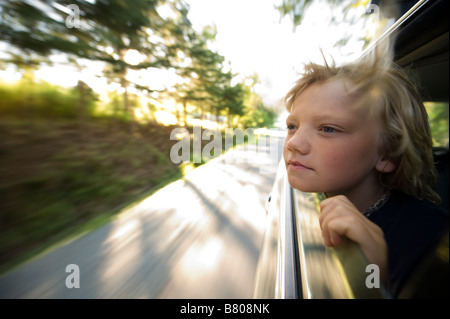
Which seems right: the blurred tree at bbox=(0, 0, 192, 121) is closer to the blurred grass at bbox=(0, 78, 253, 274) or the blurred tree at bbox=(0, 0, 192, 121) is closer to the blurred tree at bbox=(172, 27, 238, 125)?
the blurred grass at bbox=(0, 78, 253, 274)

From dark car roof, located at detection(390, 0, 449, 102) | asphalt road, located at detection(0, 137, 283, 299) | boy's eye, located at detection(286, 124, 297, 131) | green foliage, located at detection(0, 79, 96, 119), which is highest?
green foliage, located at detection(0, 79, 96, 119)

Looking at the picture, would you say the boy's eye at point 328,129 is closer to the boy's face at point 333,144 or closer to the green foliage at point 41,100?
the boy's face at point 333,144

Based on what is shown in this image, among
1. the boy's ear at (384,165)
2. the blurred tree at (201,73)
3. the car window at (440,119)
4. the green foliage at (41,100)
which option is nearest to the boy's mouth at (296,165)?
the boy's ear at (384,165)

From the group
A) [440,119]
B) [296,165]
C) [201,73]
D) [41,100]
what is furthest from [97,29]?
[201,73]

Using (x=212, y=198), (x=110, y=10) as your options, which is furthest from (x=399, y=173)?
(x=110, y=10)

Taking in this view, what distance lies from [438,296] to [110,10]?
6.13 m

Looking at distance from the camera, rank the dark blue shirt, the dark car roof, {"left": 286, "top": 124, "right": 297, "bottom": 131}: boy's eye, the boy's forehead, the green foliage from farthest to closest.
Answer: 1. the green foliage
2. {"left": 286, "top": 124, "right": 297, "bottom": 131}: boy's eye
3. the boy's forehead
4. the dark car roof
5. the dark blue shirt

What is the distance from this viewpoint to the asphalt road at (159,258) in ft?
7.14

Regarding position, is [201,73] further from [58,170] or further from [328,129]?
[328,129]

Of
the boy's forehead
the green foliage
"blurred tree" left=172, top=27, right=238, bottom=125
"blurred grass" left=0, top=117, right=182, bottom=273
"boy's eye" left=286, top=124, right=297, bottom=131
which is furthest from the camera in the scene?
"blurred tree" left=172, top=27, right=238, bottom=125

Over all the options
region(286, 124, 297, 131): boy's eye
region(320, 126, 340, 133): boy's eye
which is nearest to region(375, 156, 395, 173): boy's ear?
region(320, 126, 340, 133): boy's eye

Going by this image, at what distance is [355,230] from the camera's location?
2.24ft

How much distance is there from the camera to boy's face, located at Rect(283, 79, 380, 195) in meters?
0.92

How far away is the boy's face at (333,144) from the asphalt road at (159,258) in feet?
5.54
